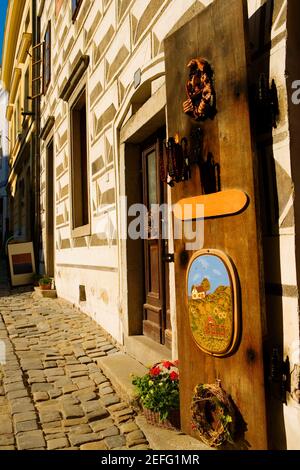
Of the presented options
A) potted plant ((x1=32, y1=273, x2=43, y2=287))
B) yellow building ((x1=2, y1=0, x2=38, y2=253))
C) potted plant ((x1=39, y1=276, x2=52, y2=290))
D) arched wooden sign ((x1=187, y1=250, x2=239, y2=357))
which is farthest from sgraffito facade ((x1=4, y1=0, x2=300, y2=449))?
yellow building ((x1=2, y1=0, x2=38, y2=253))

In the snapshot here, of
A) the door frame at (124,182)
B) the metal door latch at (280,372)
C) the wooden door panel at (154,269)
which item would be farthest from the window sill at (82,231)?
the metal door latch at (280,372)

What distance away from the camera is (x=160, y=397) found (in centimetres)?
285

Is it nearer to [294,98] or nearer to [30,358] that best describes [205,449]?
A: [294,98]

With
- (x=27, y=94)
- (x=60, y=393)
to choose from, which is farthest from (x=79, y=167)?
(x=27, y=94)

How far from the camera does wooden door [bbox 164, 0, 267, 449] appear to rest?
2223 millimetres

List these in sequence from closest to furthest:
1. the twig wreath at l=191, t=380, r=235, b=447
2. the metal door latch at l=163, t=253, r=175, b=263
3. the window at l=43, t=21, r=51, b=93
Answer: the twig wreath at l=191, t=380, r=235, b=447
the metal door latch at l=163, t=253, r=175, b=263
the window at l=43, t=21, r=51, b=93

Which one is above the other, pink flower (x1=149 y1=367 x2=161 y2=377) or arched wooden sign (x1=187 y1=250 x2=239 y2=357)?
arched wooden sign (x1=187 y1=250 x2=239 y2=357)

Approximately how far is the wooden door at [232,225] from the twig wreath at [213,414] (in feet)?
0.18

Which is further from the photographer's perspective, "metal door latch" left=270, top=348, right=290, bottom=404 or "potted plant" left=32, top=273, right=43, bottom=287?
"potted plant" left=32, top=273, right=43, bottom=287

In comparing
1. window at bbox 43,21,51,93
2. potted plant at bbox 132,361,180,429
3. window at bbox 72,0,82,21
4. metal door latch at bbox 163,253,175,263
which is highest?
window at bbox 43,21,51,93

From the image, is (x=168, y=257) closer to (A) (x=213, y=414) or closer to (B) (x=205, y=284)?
(B) (x=205, y=284)

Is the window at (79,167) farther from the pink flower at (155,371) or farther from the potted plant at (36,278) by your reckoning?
the pink flower at (155,371)

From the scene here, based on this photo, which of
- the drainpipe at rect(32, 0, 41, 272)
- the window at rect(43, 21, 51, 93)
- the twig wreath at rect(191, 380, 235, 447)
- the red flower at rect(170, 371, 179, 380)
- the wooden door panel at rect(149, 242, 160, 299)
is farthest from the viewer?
the drainpipe at rect(32, 0, 41, 272)

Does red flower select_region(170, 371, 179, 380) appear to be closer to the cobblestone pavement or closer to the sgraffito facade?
the sgraffito facade
